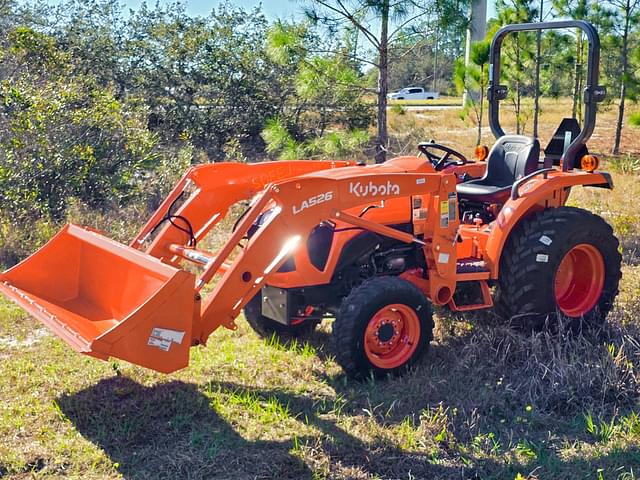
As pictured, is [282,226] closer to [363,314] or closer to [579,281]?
[363,314]

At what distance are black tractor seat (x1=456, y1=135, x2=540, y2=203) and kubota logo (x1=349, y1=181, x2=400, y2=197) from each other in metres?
1.24

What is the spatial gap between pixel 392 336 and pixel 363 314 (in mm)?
372

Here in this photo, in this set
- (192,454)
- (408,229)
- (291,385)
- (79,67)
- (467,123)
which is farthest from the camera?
(467,123)

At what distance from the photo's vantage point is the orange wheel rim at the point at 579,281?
5.53 m

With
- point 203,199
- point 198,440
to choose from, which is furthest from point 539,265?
point 198,440

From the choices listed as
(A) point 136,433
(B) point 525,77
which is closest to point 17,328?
(A) point 136,433

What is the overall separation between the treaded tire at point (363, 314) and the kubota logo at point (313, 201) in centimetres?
Answer: 58

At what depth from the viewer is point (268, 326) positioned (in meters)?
5.36

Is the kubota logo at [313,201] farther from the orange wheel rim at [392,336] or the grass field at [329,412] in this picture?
the grass field at [329,412]

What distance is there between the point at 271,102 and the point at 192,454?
11.7 metres

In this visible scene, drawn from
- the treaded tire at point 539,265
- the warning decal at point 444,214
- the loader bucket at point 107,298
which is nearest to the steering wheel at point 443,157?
the treaded tire at point 539,265

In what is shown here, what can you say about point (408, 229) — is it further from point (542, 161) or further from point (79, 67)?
point (79, 67)

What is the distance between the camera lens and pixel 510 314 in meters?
5.22

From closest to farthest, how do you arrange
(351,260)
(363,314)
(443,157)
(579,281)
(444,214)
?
(363,314), (351,260), (444,214), (579,281), (443,157)
